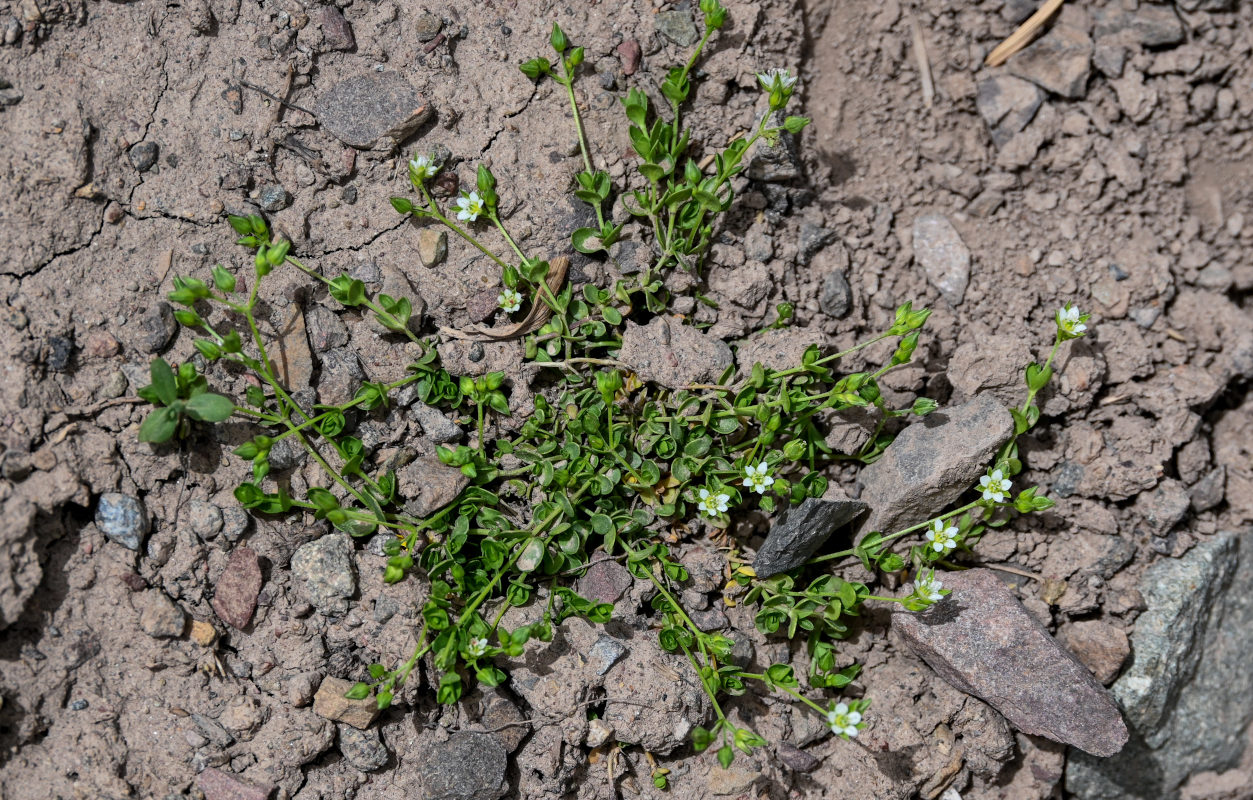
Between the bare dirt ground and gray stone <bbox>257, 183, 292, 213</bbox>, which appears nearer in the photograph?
the bare dirt ground

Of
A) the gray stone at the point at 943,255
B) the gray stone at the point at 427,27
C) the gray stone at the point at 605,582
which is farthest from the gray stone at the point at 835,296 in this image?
the gray stone at the point at 427,27

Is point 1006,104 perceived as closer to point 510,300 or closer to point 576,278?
point 576,278

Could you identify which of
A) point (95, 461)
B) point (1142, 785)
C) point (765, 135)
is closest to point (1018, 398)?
point (765, 135)

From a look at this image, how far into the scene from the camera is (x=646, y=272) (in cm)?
377

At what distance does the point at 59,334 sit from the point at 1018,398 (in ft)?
12.8

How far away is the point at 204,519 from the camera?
339cm

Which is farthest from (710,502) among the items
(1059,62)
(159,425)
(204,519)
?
(1059,62)

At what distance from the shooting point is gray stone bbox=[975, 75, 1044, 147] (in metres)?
4.34

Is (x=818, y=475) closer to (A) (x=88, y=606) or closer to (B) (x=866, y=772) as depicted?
(B) (x=866, y=772)

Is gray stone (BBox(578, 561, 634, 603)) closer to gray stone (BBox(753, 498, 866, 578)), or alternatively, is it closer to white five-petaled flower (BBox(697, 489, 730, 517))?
white five-petaled flower (BBox(697, 489, 730, 517))

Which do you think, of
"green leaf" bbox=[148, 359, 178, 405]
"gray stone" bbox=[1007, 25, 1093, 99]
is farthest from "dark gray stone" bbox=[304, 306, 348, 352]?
"gray stone" bbox=[1007, 25, 1093, 99]

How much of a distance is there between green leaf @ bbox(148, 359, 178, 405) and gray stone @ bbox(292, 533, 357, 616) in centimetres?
76

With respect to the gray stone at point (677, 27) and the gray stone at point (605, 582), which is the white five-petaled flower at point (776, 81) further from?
the gray stone at point (605, 582)

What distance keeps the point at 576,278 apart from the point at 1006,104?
2.35 meters
